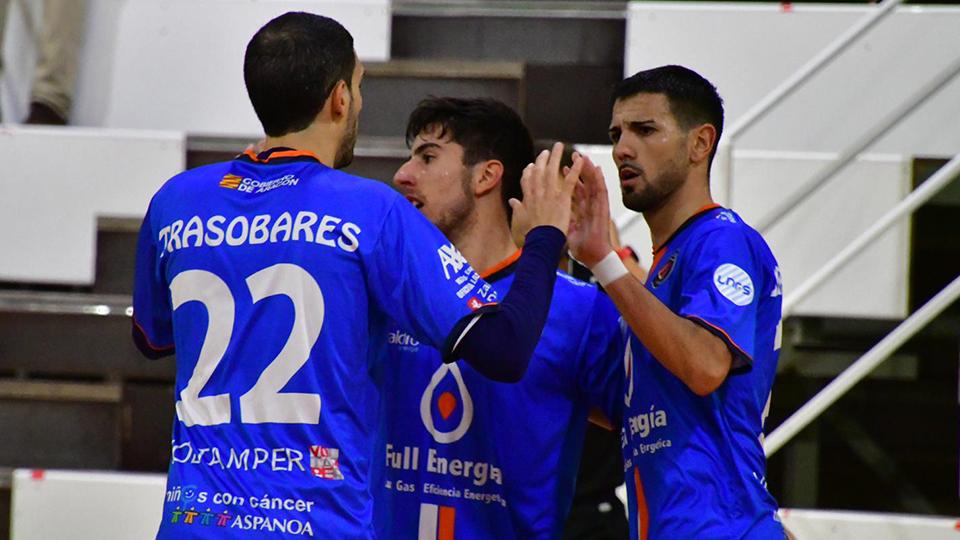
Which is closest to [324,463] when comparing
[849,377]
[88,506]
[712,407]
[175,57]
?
[712,407]

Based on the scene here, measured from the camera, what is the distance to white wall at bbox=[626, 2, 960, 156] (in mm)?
5266

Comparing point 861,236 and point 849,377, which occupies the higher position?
point 861,236

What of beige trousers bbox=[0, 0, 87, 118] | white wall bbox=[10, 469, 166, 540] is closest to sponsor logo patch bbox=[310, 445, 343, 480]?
white wall bbox=[10, 469, 166, 540]

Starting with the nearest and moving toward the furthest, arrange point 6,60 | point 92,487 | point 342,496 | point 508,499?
1. point 342,496
2. point 508,499
3. point 92,487
4. point 6,60

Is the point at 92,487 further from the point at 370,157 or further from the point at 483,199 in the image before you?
the point at 483,199

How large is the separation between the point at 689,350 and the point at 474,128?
2.93 ft

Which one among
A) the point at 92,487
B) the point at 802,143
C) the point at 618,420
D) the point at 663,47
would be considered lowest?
the point at 92,487

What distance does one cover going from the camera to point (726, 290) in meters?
2.40

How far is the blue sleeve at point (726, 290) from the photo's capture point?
2379 mm

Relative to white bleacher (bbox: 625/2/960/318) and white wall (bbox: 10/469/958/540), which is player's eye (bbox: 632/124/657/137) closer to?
white wall (bbox: 10/469/958/540)

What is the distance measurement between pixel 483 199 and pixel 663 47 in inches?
103

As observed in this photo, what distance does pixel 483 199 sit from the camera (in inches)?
118

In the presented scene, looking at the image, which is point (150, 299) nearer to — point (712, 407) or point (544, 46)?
point (712, 407)

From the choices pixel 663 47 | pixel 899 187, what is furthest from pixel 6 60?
pixel 899 187
